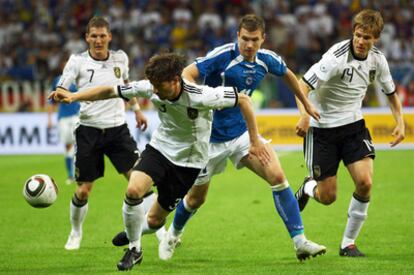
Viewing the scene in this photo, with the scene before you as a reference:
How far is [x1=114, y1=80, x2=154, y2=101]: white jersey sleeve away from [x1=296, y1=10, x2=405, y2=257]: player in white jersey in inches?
59.8

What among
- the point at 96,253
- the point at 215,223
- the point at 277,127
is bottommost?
the point at 277,127

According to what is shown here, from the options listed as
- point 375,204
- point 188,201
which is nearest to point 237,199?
point 375,204

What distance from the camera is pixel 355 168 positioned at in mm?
7824

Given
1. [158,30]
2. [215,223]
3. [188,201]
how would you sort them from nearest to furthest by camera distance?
[188,201] < [215,223] < [158,30]

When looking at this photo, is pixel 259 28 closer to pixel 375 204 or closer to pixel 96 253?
pixel 96 253

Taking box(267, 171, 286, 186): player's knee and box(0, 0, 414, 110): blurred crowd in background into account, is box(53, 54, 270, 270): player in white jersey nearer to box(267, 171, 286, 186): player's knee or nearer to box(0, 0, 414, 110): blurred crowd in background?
box(267, 171, 286, 186): player's knee

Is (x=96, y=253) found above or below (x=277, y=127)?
above

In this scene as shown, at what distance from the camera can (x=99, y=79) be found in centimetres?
898

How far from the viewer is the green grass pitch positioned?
7434 millimetres

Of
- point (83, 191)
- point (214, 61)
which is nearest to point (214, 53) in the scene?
point (214, 61)

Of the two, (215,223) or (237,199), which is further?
(237,199)

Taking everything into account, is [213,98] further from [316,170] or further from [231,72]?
[316,170]

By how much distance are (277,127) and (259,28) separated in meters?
12.2

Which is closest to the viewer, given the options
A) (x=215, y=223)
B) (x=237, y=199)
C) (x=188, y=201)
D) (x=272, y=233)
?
(x=188, y=201)
